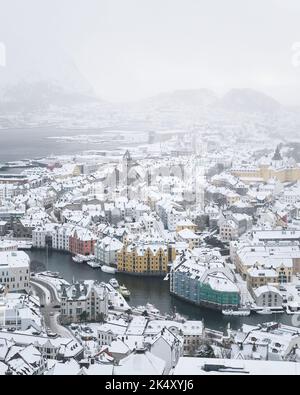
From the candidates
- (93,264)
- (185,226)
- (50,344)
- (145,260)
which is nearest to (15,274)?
(93,264)

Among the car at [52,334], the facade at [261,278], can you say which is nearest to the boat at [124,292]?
the facade at [261,278]

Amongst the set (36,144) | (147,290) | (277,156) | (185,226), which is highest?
(36,144)

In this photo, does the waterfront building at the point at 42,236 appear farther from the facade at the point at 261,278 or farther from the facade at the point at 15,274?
the facade at the point at 261,278

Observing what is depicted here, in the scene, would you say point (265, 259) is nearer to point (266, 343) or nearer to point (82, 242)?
point (82, 242)

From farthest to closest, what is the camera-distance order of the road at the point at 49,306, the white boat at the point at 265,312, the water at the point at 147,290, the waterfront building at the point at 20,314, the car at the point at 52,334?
the white boat at the point at 265,312
the water at the point at 147,290
the road at the point at 49,306
the waterfront building at the point at 20,314
the car at the point at 52,334
